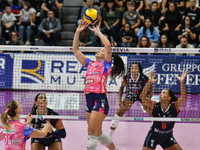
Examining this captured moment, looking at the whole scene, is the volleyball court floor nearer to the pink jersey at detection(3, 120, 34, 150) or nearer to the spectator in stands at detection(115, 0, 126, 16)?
the pink jersey at detection(3, 120, 34, 150)

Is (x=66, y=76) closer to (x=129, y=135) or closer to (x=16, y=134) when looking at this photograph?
(x=129, y=135)

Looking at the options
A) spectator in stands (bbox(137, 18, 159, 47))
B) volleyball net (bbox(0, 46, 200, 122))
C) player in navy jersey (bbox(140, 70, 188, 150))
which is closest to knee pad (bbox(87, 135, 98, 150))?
player in navy jersey (bbox(140, 70, 188, 150))

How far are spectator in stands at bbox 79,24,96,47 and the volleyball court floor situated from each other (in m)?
5.62

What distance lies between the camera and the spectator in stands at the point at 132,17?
583 inches

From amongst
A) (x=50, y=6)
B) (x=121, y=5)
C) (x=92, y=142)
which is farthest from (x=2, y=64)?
(x=92, y=142)

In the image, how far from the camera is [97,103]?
6129 millimetres

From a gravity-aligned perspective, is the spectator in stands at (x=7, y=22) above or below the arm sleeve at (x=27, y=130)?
above

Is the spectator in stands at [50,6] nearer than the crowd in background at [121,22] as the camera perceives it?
No

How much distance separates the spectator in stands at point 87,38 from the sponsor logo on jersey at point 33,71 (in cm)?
241

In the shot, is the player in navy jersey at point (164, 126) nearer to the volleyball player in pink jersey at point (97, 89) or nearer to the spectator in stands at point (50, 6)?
the volleyball player in pink jersey at point (97, 89)

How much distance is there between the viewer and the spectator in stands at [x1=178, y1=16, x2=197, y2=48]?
1374 centimetres

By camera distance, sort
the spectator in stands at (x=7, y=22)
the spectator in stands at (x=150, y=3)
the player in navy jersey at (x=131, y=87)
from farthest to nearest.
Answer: the spectator in stands at (x=7, y=22) → the spectator in stands at (x=150, y=3) → the player in navy jersey at (x=131, y=87)

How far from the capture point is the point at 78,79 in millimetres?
12609

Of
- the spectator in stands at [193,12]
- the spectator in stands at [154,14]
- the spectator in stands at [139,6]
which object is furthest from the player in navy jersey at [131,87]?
the spectator in stands at [139,6]
